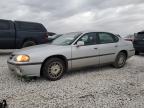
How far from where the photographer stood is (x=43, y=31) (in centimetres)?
1095

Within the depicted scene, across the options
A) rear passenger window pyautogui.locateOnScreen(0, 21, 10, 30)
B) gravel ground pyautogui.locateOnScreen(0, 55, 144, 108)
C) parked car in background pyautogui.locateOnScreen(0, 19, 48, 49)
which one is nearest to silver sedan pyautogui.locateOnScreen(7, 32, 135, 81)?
gravel ground pyautogui.locateOnScreen(0, 55, 144, 108)

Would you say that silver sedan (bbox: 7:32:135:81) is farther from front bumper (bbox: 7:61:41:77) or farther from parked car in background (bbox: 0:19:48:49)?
parked car in background (bbox: 0:19:48:49)

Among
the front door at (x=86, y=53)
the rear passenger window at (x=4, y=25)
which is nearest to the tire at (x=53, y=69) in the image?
the front door at (x=86, y=53)

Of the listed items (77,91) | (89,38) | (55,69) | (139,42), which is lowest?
(77,91)

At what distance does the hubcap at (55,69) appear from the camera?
5.36 meters

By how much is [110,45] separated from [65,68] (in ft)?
6.58

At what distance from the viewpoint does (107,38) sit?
691 cm

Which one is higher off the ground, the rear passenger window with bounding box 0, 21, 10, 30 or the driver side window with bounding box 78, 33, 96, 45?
the rear passenger window with bounding box 0, 21, 10, 30

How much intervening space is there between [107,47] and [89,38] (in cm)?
77

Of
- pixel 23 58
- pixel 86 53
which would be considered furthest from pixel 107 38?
pixel 23 58

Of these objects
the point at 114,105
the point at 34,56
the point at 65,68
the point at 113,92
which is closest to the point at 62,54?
the point at 65,68

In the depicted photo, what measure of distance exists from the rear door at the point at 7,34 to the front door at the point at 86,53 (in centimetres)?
506

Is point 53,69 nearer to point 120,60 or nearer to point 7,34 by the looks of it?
point 120,60

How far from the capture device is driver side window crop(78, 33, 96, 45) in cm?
618
